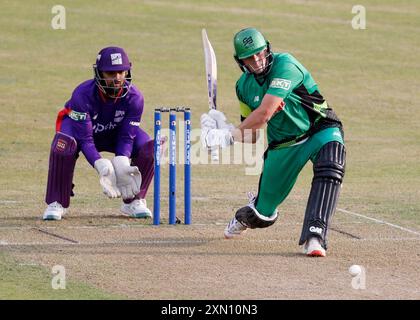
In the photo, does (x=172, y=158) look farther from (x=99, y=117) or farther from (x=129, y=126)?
(x=99, y=117)

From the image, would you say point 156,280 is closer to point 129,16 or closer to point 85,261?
point 85,261

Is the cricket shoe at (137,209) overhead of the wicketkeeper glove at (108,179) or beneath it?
beneath

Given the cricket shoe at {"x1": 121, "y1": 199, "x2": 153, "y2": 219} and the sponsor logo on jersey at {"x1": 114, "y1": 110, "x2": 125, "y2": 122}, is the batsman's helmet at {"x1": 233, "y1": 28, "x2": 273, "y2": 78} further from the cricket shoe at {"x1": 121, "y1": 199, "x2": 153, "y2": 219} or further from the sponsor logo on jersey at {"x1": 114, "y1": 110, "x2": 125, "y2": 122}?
the cricket shoe at {"x1": 121, "y1": 199, "x2": 153, "y2": 219}

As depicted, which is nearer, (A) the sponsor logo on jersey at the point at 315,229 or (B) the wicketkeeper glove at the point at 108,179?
(A) the sponsor logo on jersey at the point at 315,229

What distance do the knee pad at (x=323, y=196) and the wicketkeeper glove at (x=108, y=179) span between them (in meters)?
1.79

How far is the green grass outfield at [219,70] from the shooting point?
13.5 meters

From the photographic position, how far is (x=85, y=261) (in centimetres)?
916

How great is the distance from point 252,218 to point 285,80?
1.33m

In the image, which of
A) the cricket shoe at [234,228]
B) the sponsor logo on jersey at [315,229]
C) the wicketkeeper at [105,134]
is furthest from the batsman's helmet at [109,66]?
the sponsor logo on jersey at [315,229]

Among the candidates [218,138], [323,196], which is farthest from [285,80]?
[323,196]

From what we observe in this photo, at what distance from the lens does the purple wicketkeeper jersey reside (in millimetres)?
10664

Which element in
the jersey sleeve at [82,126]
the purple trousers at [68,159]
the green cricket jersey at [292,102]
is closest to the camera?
the green cricket jersey at [292,102]

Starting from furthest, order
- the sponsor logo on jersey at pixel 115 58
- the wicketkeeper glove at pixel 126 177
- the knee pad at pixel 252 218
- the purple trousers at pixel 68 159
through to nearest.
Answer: the purple trousers at pixel 68 159, the sponsor logo on jersey at pixel 115 58, the wicketkeeper glove at pixel 126 177, the knee pad at pixel 252 218

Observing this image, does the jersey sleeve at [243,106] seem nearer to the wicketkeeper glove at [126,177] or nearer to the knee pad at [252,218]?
the knee pad at [252,218]
